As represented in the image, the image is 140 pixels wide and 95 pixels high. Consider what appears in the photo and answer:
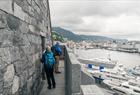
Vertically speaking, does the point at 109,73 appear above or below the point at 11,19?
below

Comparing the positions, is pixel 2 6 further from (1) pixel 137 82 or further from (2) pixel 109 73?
(2) pixel 109 73

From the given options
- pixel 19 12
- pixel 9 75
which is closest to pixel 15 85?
pixel 9 75

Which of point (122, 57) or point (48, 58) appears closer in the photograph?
point (48, 58)

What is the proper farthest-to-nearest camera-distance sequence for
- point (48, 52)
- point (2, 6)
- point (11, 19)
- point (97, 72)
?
point (97, 72)
point (48, 52)
point (11, 19)
point (2, 6)

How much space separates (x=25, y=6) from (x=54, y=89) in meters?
3.82

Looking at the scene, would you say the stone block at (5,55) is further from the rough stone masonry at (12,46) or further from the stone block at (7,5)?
the stone block at (7,5)

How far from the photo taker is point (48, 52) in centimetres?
669

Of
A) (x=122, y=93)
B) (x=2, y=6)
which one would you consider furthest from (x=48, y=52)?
(x=122, y=93)

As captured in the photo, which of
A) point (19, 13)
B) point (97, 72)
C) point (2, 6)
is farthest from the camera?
point (97, 72)

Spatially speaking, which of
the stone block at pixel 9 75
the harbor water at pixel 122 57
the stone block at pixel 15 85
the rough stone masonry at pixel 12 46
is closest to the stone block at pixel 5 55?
the rough stone masonry at pixel 12 46

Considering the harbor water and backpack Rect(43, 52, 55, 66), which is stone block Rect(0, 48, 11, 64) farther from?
the harbor water

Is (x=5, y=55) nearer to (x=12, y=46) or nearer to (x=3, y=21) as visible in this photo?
(x=12, y=46)

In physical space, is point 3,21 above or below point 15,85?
above

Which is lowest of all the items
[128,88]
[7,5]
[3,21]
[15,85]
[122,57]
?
[128,88]
